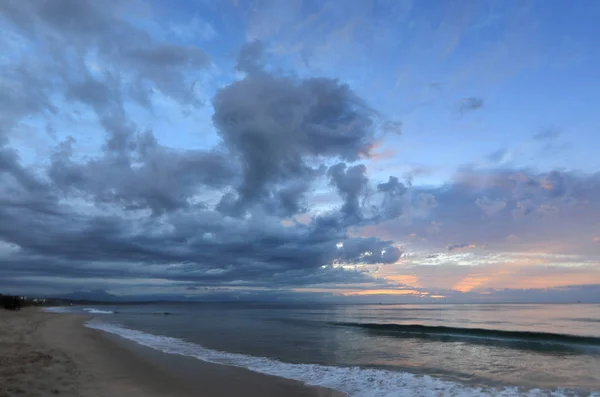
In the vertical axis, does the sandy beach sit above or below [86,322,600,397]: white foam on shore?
above

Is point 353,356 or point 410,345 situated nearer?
point 353,356

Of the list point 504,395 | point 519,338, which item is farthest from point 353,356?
point 519,338

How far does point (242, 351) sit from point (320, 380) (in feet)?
36.3

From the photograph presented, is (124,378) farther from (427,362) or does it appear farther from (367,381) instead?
(427,362)

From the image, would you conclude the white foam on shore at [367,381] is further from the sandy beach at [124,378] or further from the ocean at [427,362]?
the sandy beach at [124,378]

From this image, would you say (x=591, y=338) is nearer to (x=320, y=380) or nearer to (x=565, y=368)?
(x=565, y=368)

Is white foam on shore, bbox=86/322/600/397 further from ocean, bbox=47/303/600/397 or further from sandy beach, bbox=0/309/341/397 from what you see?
sandy beach, bbox=0/309/341/397

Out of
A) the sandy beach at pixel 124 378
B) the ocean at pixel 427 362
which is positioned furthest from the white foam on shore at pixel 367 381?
the sandy beach at pixel 124 378

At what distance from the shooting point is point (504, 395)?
14727 mm

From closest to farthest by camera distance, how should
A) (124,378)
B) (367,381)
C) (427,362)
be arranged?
(124,378) → (367,381) → (427,362)

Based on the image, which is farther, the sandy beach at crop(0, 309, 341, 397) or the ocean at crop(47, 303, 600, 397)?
the ocean at crop(47, 303, 600, 397)

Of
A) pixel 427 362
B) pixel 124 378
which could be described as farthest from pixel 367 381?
pixel 124 378

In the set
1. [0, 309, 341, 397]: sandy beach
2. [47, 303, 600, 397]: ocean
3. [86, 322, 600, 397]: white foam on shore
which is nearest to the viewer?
[0, 309, 341, 397]: sandy beach

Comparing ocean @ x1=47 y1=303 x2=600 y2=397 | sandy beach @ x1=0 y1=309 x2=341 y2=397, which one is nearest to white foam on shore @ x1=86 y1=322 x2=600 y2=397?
ocean @ x1=47 y1=303 x2=600 y2=397
